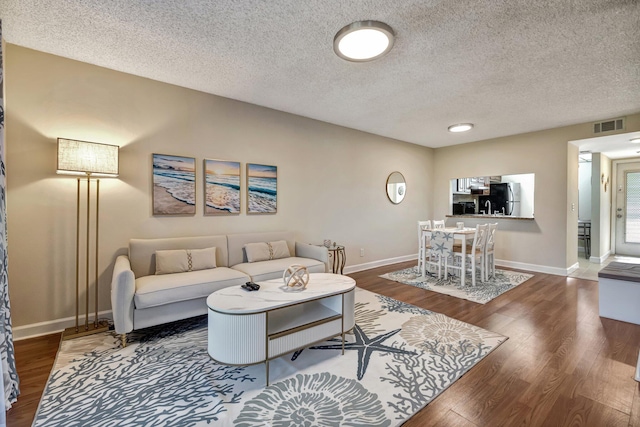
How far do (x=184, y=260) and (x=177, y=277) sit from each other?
0.95 feet

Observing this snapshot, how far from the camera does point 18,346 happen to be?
7.88 feet

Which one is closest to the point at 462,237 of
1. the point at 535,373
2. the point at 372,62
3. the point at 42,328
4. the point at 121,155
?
the point at 535,373

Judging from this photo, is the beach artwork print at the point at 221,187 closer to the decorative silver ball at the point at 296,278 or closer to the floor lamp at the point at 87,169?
the floor lamp at the point at 87,169

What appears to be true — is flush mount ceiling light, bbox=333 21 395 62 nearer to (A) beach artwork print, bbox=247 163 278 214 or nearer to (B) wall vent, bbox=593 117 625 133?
(A) beach artwork print, bbox=247 163 278 214

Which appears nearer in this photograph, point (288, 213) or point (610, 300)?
point (610, 300)

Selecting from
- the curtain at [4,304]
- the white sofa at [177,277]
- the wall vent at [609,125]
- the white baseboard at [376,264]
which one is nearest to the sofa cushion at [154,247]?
the white sofa at [177,277]

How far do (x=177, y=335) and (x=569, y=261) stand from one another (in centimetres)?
607

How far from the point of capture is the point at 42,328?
103 inches

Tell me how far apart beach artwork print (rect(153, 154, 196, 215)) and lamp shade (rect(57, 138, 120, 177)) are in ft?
1.70

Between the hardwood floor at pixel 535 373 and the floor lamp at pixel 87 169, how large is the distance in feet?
0.82

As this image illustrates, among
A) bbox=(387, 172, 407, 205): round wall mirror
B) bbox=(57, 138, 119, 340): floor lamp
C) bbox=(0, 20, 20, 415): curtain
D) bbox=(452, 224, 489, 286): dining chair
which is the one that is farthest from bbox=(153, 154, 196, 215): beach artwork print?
bbox=(452, 224, 489, 286): dining chair

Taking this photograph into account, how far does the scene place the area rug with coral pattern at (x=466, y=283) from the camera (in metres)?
3.74

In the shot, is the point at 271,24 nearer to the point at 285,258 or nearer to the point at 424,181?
the point at 285,258

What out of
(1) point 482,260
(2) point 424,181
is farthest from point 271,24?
(2) point 424,181
